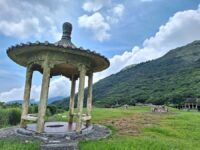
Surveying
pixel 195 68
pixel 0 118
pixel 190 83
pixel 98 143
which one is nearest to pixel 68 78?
pixel 0 118

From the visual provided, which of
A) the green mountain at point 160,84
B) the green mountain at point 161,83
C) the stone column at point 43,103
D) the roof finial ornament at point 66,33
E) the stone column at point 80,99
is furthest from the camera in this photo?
the green mountain at point 161,83

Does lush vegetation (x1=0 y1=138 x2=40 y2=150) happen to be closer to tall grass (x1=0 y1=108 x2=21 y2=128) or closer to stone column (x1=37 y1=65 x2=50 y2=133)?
stone column (x1=37 y1=65 x2=50 y2=133)

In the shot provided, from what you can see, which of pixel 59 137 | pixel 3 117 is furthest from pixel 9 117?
pixel 59 137

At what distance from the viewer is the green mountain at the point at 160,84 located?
3051 inches

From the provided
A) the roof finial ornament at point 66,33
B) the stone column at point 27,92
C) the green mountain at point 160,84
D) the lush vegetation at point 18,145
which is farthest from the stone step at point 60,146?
the green mountain at point 160,84

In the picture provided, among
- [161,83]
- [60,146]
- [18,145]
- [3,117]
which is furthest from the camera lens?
[161,83]

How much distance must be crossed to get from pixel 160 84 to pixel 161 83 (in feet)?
6.53

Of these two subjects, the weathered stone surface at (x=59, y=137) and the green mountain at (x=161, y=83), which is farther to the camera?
the green mountain at (x=161, y=83)

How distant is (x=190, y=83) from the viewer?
94500 mm

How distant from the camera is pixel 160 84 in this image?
104125 millimetres

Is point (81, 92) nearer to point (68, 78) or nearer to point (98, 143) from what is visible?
point (98, 143)

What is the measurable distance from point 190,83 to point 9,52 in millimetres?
88456

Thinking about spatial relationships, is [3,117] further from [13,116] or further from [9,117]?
[13,116]

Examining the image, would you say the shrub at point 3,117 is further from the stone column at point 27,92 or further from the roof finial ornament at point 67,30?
Result: the roof finial ornament at point 67,30
